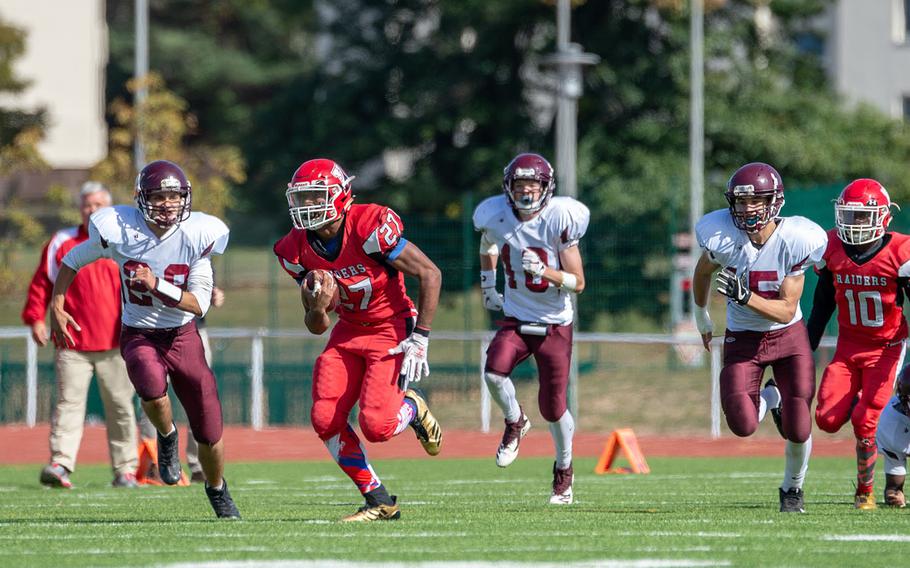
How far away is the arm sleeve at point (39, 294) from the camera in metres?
11.4

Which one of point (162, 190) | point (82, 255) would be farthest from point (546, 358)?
point (82, 255)

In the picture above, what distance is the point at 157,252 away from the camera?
7961mm

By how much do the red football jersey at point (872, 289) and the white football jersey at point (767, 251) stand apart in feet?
1.74

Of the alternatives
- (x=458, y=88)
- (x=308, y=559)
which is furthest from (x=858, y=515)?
(x=458, y=88)

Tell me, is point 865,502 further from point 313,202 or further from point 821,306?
point 313,202

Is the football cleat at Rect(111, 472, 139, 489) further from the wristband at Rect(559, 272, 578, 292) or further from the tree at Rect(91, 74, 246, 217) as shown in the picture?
the tree at Rect(91, 74, 246, 217)

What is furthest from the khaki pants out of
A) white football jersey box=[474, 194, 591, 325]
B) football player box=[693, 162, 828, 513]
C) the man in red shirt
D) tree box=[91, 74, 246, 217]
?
tree box=[91, 74, 246, 217]

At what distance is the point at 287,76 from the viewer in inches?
1912

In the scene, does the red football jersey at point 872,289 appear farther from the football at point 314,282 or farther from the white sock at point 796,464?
the football at point 314,282

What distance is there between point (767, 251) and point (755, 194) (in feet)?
1.06

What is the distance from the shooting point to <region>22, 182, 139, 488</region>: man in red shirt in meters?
11.2

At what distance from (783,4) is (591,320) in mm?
11220

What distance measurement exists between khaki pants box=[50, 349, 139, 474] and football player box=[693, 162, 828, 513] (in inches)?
186

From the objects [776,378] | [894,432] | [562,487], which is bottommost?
[562,487]
